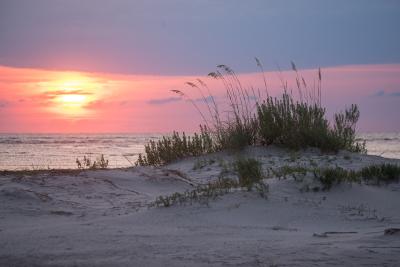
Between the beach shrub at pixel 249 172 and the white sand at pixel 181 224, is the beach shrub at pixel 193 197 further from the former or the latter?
the beach shrub at pixel 249 172

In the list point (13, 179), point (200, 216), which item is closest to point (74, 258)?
point (200, 216)

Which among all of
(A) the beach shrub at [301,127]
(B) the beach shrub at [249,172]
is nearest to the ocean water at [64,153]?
(A) the beach shrub at [301,127]

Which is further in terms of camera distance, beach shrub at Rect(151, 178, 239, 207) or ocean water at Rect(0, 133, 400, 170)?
ocean water at Rect(0, 133, 400, 170)

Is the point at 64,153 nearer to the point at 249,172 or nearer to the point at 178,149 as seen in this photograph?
the point at 178,149

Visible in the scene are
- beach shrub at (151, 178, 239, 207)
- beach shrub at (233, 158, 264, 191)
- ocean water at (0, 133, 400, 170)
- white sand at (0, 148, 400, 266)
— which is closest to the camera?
white sand at (0, 148, 400, 266)

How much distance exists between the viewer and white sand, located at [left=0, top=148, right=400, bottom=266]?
12.2 ft

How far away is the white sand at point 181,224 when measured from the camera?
3.72 metres

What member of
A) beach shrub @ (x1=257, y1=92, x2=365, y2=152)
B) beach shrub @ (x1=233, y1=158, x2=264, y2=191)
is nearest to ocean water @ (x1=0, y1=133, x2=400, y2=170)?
beach shrub @ (x1=257, y1=92, x2=365, y2=152)

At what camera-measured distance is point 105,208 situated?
586 cm

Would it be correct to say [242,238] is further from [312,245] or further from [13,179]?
[13,179]

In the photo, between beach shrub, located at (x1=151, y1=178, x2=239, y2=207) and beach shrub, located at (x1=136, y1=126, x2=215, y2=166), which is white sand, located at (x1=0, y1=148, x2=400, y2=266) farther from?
beach shrub, located at (x1=136, y1=126, x2=215, y2=166)

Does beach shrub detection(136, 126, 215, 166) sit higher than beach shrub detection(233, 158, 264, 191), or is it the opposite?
beach shrub detection(136, 126, 215, 166)

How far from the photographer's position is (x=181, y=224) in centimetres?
499

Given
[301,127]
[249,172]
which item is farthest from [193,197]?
[301,127]
